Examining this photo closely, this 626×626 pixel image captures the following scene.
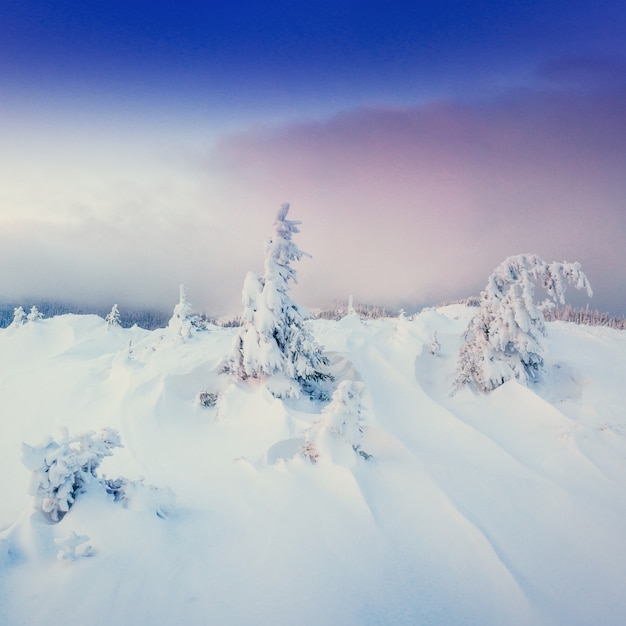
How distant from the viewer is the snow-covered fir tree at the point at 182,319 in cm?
2461

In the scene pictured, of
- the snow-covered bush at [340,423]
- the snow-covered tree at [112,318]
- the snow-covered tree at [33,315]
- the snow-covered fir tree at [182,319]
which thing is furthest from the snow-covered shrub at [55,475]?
the snow-covered tree at [33,315]

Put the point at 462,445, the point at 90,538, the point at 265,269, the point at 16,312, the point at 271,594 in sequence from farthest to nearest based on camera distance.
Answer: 1. the point at 16,312
2. the point at 265,269
3. the point at 462,445
4. the point at 90,538
5. the point at 271,594

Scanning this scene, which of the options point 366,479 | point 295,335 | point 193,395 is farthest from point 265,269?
point 366,479

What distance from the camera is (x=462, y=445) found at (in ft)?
34.9

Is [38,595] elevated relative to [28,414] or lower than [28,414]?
elevated

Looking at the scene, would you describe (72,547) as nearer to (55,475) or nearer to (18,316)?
(55,475)

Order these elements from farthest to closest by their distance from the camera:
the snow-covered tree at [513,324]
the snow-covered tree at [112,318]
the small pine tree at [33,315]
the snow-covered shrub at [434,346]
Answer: the small pine tree at [33,315], the snow-covered tree at [112,318], the snow-covered shrub at [434,346], the snow-covered tree at [513,324]

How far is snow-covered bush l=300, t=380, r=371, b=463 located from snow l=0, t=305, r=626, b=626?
5.8 inches

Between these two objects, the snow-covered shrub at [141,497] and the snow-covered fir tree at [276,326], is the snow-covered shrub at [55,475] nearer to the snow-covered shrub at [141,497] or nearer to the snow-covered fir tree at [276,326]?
the snow-covered shrub at [141,497]

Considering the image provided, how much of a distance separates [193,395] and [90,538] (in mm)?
10456

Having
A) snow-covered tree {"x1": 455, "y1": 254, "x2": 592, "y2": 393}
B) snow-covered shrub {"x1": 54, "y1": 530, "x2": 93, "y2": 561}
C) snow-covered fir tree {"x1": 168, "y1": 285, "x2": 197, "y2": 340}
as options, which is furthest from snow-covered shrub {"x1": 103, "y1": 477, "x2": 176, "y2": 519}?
snow-covered fir tree {"x1": 168, "y1": 285, "x2": 197, "y2": 340}

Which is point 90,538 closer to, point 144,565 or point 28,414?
point 144,565

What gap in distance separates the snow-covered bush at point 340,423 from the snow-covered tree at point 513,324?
28.0ft

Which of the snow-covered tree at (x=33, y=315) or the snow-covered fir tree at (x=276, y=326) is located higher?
the snow-covered fir tree at (x=276, y=326)
